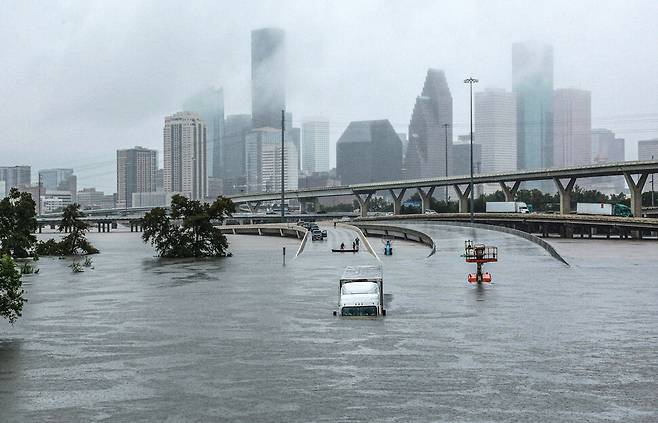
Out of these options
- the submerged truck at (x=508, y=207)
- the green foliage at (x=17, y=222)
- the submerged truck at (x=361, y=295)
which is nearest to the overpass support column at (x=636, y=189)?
the submerged truck at (x=508, y=207)

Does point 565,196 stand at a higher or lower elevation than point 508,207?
higher

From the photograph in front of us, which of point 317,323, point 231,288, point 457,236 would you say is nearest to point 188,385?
point 317,323

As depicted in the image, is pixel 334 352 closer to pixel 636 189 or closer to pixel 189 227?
pixel 189 227

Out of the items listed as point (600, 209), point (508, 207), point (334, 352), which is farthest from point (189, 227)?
point (600, 209)

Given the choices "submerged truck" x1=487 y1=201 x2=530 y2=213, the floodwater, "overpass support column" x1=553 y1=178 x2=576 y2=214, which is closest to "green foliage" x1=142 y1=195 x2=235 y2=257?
the floodwater

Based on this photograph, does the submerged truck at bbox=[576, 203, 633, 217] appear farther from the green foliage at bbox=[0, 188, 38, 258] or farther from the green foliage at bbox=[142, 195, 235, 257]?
the green foliage at bbox=[0, 188, 38, 258]
